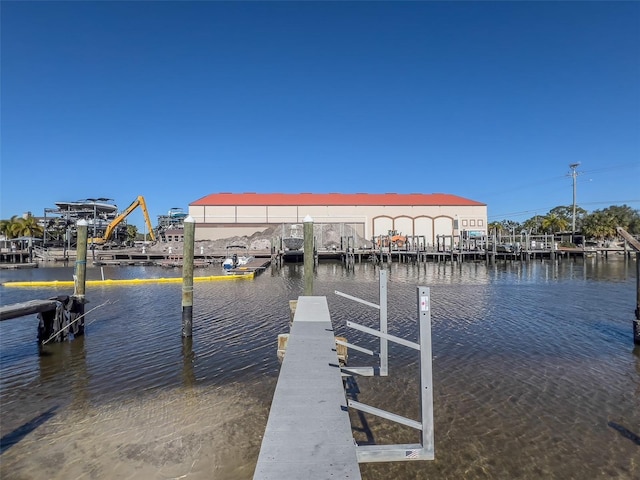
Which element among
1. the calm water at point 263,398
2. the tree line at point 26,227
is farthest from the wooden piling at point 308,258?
the tree line at point 26,227

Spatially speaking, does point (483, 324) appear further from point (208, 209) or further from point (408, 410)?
point (208, 209)

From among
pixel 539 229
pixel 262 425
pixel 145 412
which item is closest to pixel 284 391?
pixel 262 425

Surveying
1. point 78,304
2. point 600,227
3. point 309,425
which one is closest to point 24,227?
point 78,304

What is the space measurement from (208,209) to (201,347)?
65.8 metres

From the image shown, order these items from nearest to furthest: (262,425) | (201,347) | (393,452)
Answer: (393,452) → (262,425) → (201,347)

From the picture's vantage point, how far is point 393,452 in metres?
4.14

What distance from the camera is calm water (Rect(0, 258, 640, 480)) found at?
5.02 meters

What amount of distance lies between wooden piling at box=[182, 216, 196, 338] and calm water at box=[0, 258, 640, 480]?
1.44ft

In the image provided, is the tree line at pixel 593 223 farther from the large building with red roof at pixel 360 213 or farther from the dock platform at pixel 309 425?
the dock platform at pixel 309 425

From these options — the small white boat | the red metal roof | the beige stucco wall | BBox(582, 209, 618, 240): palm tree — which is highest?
the red metal roof

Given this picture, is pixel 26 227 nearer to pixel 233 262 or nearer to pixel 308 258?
pixel 233 262

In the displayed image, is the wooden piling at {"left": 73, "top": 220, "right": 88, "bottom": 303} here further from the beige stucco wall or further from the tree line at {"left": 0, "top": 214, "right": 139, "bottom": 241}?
the tree line at {"left": 0, "top": 214, "right": 139, "bottom": 241}

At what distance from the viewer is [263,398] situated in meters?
6.92

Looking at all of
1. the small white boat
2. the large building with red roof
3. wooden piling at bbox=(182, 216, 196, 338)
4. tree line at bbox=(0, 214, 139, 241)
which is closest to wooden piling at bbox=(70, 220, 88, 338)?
wooden piling at bbox=(182, 216, 196, 338)
